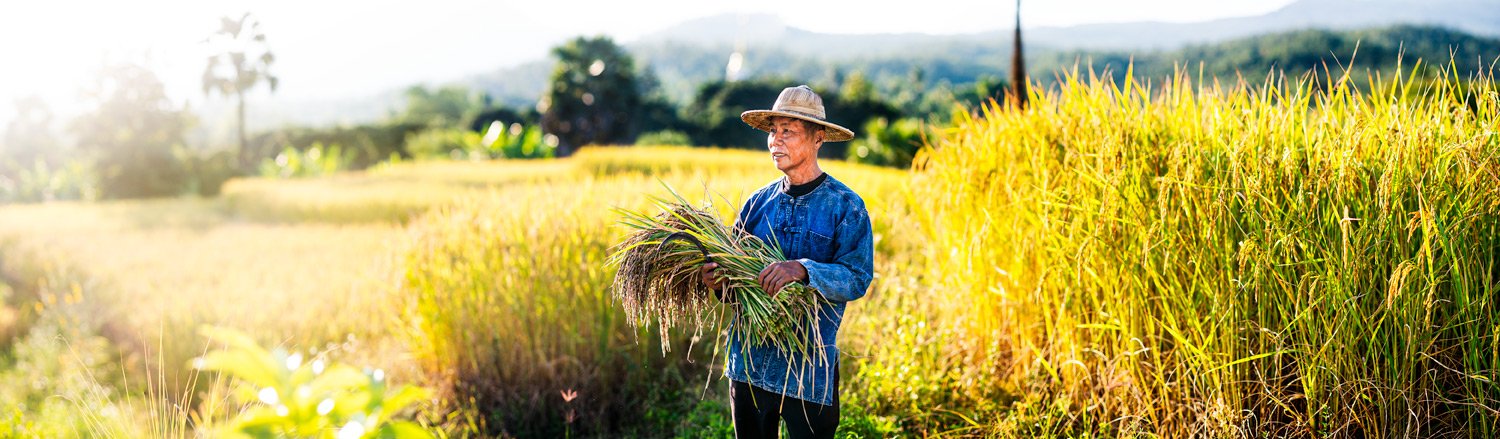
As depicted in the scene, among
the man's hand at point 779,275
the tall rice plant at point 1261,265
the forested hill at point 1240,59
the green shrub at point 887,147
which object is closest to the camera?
the man's hand at point 779,275

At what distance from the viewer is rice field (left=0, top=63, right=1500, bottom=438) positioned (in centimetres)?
291

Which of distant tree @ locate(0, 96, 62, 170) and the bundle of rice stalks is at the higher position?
the bundle of rice stalks

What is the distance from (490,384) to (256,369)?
4.14 meters

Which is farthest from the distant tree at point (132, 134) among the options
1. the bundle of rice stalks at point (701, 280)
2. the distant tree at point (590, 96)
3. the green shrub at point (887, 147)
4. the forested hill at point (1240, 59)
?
the bundle of rice stalks at point (701, 280)

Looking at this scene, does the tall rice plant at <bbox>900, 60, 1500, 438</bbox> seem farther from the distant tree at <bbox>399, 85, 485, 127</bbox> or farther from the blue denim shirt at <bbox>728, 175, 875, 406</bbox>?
the distant tree at <bbox>399, 85, 485, 127</bbox>

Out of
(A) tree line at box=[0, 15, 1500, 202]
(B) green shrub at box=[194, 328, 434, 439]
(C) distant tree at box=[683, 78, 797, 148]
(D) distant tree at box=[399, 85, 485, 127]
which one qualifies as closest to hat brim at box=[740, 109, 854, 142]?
(B) green shrub at box=[194, 328, 434, 439]

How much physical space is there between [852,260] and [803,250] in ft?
0.55

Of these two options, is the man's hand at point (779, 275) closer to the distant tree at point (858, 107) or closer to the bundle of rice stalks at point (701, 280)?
the bundle of rice stalks at point (701, 280)

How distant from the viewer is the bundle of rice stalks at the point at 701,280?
2.48 m

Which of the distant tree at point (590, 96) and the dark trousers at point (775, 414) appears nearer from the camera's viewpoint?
the dark trousers at point (775, 414)

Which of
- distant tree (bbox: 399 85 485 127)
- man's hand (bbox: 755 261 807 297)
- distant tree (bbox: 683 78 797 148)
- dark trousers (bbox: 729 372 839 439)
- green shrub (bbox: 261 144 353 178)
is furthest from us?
distant tree (bbox: 399 85 485 127)

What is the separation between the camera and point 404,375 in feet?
18.0

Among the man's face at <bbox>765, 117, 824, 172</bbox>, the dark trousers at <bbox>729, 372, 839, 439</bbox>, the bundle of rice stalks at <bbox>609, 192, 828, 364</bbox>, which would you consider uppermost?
the man's face at <bbox>765, 117, 824, 172</bbox>

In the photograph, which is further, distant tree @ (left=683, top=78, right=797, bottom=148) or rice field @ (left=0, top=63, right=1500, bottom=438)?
distant tree @ (left=683, top=78, right=797, bottom=148)
